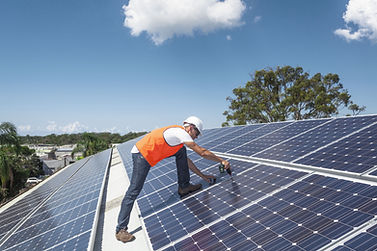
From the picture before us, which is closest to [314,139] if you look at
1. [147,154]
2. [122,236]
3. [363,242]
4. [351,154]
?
[351,154]

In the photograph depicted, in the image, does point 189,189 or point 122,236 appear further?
point 189,189

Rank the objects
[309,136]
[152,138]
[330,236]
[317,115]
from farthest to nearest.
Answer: [317,115]
[309,136]
[152,138]
[330,236]

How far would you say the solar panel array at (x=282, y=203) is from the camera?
2.91 metres

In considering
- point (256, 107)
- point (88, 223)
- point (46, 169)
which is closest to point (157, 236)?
point (88, 223)

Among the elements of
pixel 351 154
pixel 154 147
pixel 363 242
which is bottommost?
pixel 363 242

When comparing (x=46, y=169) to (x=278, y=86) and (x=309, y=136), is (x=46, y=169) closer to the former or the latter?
(x=278, y=86)

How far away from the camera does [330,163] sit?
16.3ft

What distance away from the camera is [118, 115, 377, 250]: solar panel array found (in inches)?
115

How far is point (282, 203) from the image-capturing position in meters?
3.80

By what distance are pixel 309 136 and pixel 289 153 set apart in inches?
82.5

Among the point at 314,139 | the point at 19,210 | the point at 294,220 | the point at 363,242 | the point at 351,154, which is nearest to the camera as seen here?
the point at 363,242

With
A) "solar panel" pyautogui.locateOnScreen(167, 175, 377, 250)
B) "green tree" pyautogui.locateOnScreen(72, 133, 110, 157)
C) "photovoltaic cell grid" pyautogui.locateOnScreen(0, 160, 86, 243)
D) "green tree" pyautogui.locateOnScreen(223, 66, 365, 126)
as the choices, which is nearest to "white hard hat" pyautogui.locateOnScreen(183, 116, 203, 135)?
"solar panel" pyautogui.locateOnScreen(167, 175, 377, 250)

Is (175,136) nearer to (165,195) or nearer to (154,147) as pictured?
(154,147)

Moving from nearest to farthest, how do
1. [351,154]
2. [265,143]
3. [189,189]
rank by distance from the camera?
1. [351,154]
2. [189,189]
3. [265,143]
